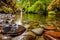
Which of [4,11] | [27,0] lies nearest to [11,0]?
[4,11]

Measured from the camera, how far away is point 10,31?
5.37 metres

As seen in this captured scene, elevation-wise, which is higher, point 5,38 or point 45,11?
point 5,38

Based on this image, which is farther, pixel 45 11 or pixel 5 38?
pixel 45 11

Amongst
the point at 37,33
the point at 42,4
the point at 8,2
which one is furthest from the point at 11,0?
the point at 37,33

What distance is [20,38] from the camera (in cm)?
487

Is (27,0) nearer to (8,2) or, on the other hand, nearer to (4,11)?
(8,2)

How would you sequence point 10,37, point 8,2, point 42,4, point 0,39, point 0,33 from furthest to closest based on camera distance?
point 42,4 < point 8,2 < point 0,33 < point 10,37 < point 0,39

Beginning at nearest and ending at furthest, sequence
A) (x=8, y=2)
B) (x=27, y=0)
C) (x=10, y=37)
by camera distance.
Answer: (x=10, y=37) → (x=8, y=2) → (x=27, y=0)

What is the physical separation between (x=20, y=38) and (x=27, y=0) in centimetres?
2839

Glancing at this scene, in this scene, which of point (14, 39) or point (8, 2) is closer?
point (14, 39)

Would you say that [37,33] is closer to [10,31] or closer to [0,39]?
[10,31]

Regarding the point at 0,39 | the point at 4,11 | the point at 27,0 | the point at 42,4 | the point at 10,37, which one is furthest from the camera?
the point at 27,0

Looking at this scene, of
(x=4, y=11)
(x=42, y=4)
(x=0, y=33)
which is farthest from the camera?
(x=42, y=4)

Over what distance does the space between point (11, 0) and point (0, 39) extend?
17381 mm
